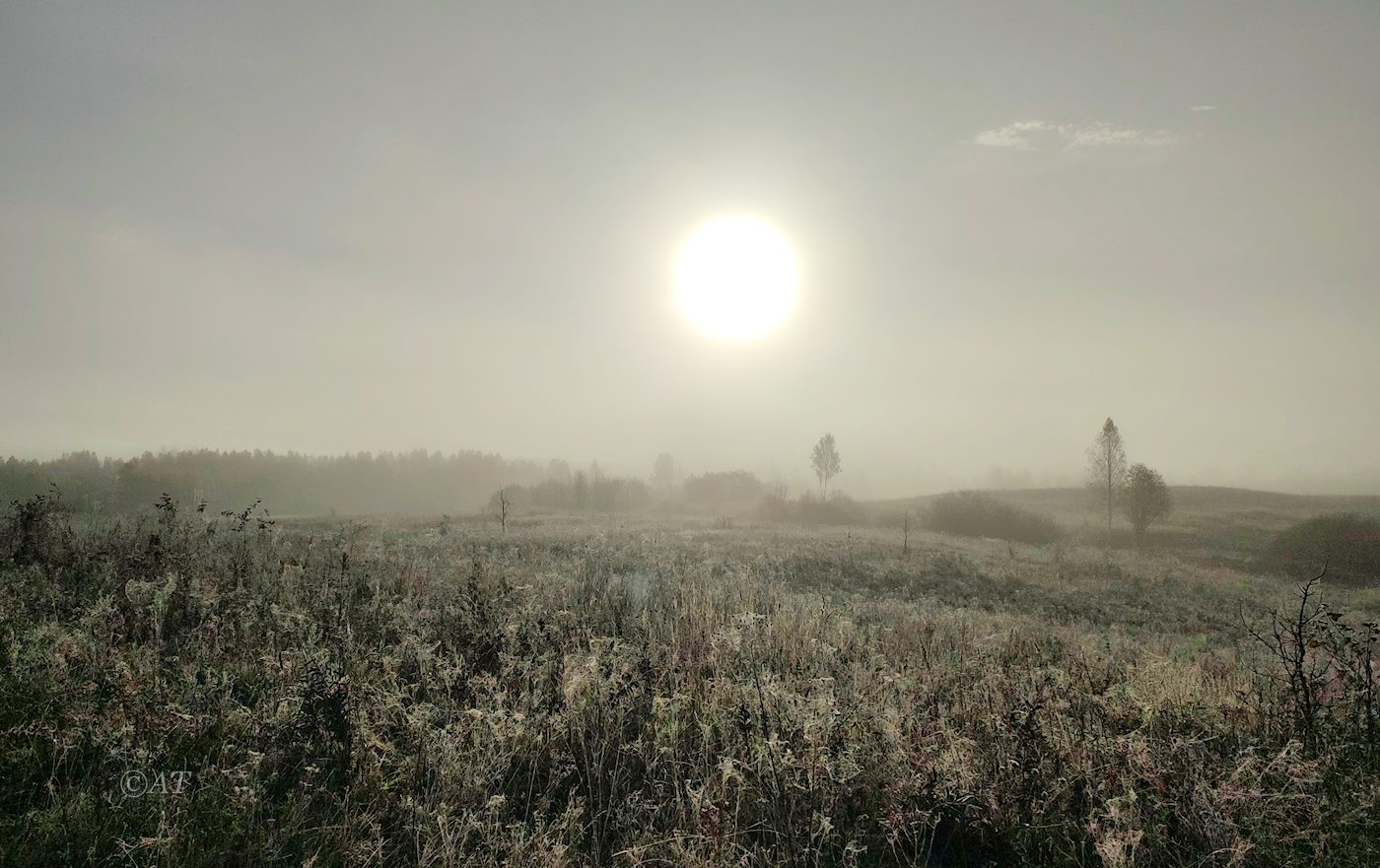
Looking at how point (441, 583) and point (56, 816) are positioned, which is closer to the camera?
point (56, 816)

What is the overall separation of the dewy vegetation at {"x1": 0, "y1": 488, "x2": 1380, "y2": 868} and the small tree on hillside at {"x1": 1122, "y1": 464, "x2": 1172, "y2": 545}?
52.4m

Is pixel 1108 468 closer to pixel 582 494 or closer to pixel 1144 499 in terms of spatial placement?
pixel 1144 499

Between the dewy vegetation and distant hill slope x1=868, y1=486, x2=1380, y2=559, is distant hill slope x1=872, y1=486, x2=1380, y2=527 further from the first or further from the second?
the dewy vegetation

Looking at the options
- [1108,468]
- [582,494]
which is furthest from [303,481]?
[1108,468]

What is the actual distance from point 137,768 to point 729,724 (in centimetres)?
377

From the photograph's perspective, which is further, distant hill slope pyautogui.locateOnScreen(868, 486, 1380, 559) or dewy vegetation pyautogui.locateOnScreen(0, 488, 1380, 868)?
distant hill slope pyautogui.locateOnScreen(868, 486, 1380, 559)

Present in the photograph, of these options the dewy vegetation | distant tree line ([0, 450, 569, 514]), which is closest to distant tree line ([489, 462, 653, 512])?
distant tree line ([0, 450, 569, 514])

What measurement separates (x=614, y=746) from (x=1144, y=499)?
59.8 m

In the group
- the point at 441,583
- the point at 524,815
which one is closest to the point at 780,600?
the point at 441,583

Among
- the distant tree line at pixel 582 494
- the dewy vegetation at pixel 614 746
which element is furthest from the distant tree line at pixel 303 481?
the dewy vegetation at pixel 614 746

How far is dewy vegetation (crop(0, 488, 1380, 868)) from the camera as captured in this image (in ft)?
10.8

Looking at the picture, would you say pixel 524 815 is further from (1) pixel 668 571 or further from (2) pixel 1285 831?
(1) pixel 668 571

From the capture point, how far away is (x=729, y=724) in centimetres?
444

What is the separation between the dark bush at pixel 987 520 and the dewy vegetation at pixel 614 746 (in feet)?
185
